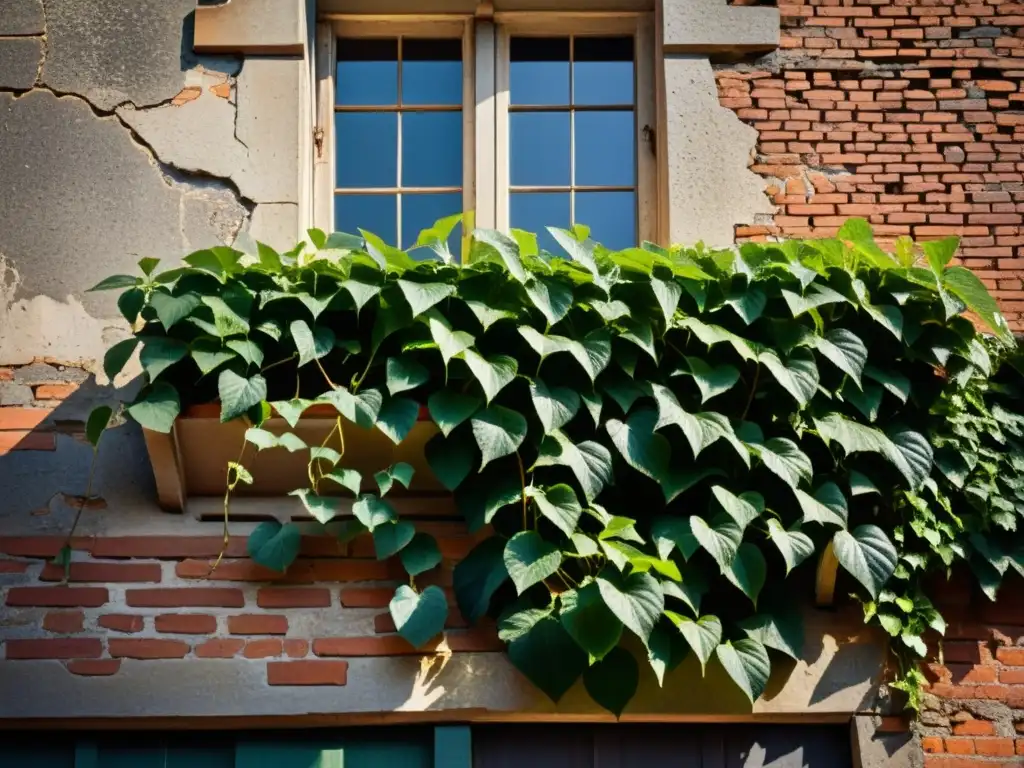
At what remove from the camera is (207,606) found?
15.2 feet

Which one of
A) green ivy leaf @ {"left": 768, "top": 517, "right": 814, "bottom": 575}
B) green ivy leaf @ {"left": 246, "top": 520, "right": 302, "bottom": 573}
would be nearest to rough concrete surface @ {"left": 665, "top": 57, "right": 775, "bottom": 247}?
green ivy leaf @ {"left": 768, "top": 517, "right": 814, "bottom": 575}

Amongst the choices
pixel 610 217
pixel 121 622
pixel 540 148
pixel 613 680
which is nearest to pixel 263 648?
pixel 121 622

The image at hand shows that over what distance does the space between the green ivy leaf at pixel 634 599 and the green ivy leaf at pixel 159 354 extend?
4.75ft

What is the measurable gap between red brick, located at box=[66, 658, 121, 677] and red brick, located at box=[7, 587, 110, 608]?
0.18 metres

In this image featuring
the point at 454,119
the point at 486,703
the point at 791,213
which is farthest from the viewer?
the point at 454,119

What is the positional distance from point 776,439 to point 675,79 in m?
1.53

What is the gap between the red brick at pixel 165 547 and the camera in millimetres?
4695

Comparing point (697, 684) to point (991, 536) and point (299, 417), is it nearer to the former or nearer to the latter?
point (991, 536)

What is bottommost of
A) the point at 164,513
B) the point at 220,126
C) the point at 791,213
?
the point at 164,513

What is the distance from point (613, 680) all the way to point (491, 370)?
988 millimetres

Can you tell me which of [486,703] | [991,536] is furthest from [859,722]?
[486,703]

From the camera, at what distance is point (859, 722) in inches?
181

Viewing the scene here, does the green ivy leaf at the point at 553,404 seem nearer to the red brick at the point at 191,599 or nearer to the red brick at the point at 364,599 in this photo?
the red brick at the point at 364,599

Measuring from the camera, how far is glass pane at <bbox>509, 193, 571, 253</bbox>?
217 inches
